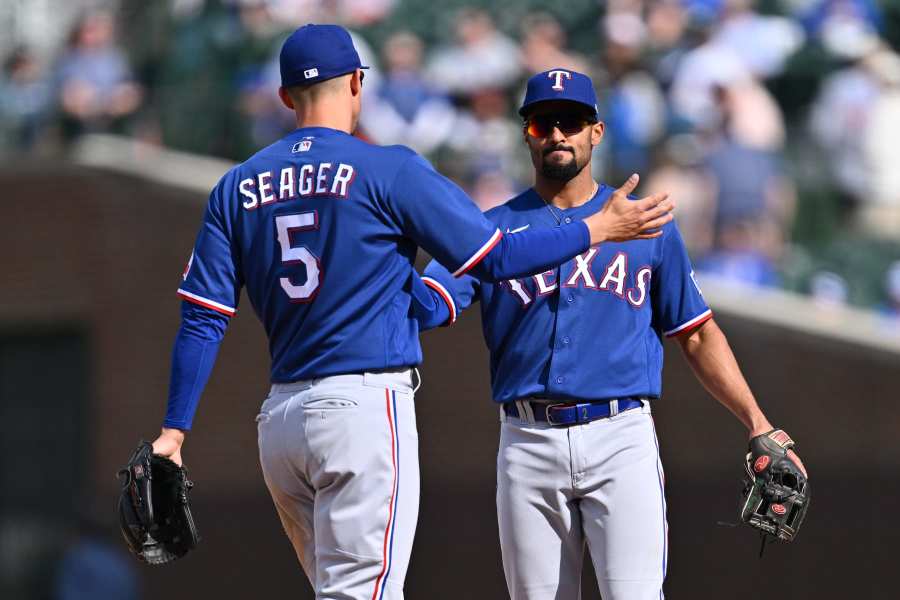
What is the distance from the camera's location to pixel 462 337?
9.93 m

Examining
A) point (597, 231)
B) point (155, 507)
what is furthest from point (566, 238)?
point (155, 507)

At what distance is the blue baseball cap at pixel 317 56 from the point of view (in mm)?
4113

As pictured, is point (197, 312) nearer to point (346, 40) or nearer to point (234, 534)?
point (346, 40)

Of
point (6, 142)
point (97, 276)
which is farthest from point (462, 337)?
point (6, 142)

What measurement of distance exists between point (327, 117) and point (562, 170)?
84 cm

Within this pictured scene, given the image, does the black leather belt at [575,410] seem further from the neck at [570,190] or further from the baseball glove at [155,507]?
the baseball glove at [155,507]

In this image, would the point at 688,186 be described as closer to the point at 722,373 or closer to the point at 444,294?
the point at 722,373

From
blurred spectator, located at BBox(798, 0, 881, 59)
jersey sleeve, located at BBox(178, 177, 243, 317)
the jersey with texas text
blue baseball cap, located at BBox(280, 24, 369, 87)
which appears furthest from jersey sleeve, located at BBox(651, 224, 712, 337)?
blurred spectator, located at BBox(798, 0, 881, 59)

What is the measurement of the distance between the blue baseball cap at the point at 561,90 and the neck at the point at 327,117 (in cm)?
70

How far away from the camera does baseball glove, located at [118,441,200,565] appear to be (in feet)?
13.8

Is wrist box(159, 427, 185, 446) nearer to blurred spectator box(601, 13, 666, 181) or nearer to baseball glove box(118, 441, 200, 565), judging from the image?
baseball glove box(118, 441, 200, 565)

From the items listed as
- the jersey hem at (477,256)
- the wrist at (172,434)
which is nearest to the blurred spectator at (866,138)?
the jersey hem at (477,256)

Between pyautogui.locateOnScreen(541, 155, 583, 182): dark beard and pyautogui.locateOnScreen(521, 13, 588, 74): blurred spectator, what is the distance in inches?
208

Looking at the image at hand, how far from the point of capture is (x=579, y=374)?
4559 millimetres
